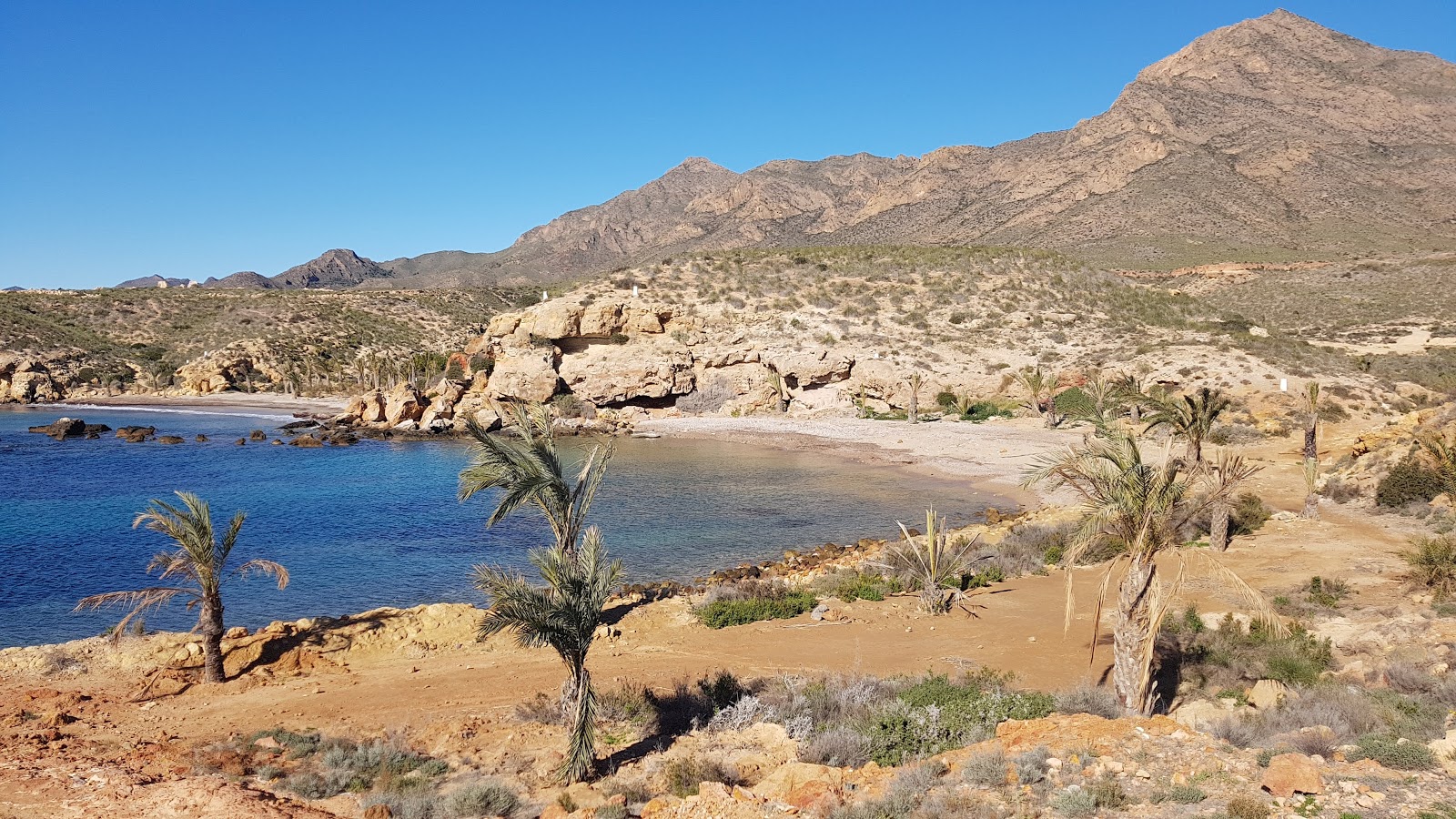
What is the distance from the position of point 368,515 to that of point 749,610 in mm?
14433

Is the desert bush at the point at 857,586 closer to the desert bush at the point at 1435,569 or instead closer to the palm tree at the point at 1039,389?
the desert bush at the point at 1435,569

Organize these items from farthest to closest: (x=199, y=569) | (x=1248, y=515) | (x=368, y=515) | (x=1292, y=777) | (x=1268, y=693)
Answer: (x=368, y=515)
(x=1248, y=515)
(x=199, y=569)
(x=1268, y=693)
(x=1292, y=777)

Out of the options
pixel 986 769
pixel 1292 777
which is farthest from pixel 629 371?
pixel 1292 777

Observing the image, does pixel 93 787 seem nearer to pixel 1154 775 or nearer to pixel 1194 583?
pixel 1154 775

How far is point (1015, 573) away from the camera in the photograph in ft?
53.9

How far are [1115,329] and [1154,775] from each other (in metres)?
41.4

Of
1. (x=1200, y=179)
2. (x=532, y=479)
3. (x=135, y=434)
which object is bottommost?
(x=135, y=434)

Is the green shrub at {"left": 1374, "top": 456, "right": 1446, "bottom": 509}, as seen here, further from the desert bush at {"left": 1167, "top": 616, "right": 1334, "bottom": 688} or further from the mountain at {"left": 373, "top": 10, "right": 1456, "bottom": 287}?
the mountain at {"left": 373, "top": 10, "right": 1456, "bottom": 287}

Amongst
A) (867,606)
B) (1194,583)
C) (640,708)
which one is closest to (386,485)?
(867,606)

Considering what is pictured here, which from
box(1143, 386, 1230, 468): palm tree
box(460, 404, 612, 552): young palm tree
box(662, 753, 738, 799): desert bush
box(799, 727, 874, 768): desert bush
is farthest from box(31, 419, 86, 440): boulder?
box(1143, 386, 1230, 468): palm tree

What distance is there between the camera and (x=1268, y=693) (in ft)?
29.2

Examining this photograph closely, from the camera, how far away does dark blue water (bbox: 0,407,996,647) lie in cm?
1623

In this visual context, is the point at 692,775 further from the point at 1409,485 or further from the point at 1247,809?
the point at 1409,485

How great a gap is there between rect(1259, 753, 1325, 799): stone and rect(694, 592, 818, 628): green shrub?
8702 millimetres
